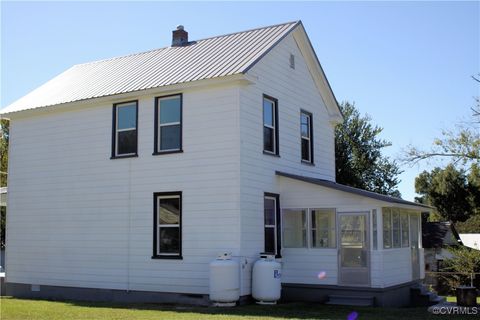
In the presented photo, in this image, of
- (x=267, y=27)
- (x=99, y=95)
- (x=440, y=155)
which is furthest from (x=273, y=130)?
(x=440, y=155)

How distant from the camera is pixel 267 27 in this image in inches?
790

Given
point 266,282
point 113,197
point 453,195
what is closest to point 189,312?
point 266,282

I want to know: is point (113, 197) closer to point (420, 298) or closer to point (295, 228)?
point (295, 228)

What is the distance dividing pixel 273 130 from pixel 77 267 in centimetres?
755

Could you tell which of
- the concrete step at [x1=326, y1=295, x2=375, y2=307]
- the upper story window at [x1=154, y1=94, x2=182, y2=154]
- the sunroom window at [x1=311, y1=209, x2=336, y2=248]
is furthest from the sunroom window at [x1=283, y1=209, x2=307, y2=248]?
the upper story window at [x1=154, y1=94, x2=182, y2=154]

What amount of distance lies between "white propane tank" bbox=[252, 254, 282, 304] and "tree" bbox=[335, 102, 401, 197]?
24.5 metres

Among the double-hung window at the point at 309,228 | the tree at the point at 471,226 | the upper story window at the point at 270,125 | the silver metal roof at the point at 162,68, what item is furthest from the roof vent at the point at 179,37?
the tree at the point at 471,226

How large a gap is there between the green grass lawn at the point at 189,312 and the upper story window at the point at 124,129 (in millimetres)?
4667

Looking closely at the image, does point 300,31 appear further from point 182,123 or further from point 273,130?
point 182,123

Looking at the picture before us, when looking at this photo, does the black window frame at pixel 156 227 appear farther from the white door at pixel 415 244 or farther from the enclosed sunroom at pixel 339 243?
the white door at pixel 415 244

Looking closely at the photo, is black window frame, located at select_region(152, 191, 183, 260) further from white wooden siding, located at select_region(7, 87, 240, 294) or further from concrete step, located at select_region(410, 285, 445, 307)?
concrete step, located at select_region(410, 285, 445, 307)

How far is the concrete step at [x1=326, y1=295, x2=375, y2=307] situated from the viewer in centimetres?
1622

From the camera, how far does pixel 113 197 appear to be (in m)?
18.0

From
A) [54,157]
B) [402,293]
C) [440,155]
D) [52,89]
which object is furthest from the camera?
[440,155]
